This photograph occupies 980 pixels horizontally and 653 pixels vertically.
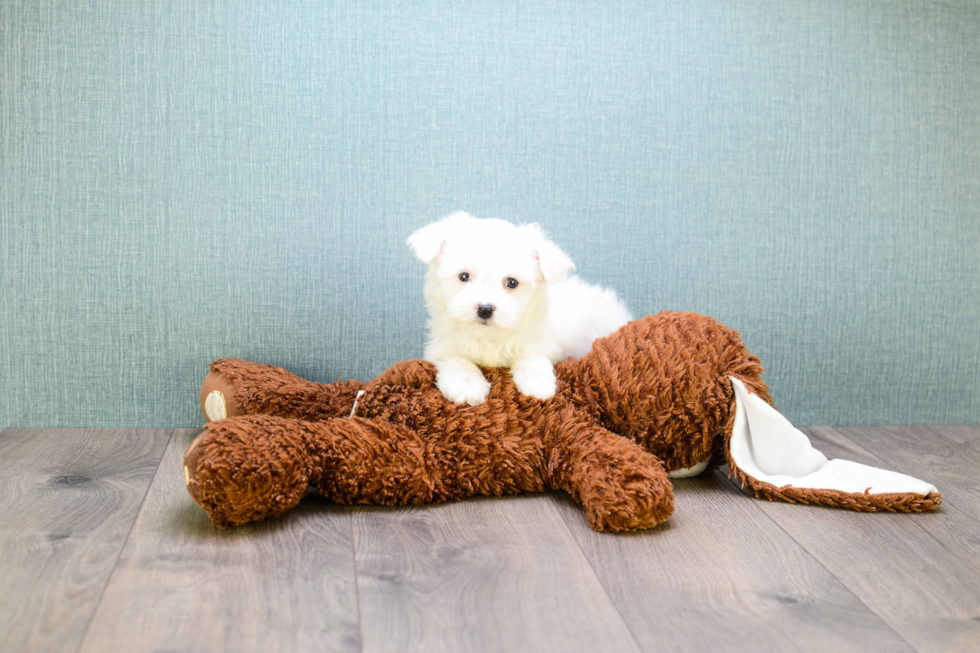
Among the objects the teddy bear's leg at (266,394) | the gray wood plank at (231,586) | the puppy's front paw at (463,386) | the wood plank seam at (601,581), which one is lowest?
the gray wood plank at (231,586)

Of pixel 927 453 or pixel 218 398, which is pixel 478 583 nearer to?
pixel 218 398

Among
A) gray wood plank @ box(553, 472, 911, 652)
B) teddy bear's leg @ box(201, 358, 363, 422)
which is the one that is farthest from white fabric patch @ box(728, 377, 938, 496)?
teddy bear's leg @ box(201, 358, 363, 422)

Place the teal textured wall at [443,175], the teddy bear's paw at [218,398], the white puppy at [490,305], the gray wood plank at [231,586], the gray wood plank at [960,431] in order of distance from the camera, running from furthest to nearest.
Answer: the gray wood plank at [960,431] → the teal textured wall at [443,175] → the teddy bear's paw at [218,398] → the white puppy at [490,305] → the gray wood plank at [231,586]

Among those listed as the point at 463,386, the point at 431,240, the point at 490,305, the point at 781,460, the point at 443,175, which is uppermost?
the point at 443,175

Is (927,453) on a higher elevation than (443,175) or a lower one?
lower

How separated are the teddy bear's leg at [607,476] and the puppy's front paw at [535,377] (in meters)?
0.06

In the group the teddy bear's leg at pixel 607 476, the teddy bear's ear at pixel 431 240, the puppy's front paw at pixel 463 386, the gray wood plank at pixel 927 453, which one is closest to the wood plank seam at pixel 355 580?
the puppy's front paw at pixel 463 386

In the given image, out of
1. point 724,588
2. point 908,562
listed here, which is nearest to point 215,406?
point 724,588

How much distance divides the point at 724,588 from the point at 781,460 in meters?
0.50

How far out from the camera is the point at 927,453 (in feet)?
6.29

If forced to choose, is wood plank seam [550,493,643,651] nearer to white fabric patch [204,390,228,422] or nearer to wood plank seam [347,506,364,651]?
wood plank seam [347,506,364,651]

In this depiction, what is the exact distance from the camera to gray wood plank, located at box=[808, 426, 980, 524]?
164cm

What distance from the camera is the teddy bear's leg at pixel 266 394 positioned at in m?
1.73

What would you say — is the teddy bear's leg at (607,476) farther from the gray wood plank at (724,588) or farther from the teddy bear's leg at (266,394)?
the teddy bear's leg at (266,394)
